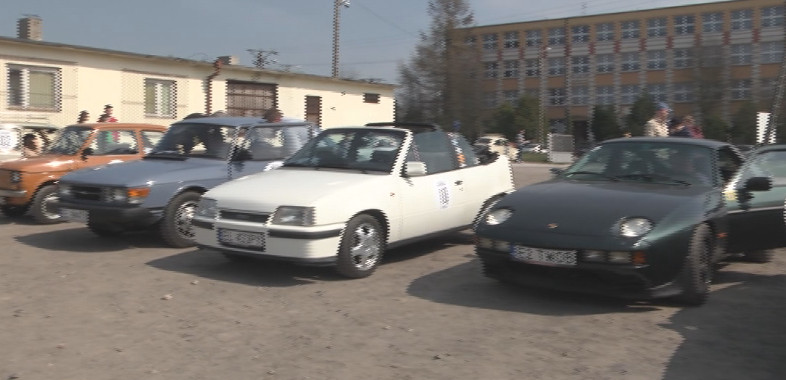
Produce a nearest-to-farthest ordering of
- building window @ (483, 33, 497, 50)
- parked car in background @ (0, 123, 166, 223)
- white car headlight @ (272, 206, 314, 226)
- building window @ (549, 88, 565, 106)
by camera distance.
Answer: white car headlight @ (272, 206, 314, 226) → parked car in background @ (0, 123, 166, 223) → building window @ (549, 88, 565, 106) → building window @ (483, 33, 497, 50)

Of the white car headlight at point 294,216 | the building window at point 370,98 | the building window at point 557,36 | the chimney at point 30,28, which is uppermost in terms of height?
the building window at point 557,36

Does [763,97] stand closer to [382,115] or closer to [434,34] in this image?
[434,34]

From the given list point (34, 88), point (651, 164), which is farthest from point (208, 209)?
point (34, 88)

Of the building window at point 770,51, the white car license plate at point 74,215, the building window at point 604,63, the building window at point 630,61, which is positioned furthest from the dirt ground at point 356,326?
the building window at point 604,63

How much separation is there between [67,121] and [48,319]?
18.0m

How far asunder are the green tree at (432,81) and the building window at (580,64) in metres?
28.8

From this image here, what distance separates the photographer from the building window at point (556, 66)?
8112cm

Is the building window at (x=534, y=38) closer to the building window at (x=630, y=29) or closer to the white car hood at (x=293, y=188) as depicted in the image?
the building window at (x=630, y=29)

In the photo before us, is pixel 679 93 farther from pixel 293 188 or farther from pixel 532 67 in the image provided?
pixel 293 188

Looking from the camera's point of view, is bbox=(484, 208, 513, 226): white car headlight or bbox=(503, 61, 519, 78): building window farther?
bbox=(503, 61, 519, 78): building window

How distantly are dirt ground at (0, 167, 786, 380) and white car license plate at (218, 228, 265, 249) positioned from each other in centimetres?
39

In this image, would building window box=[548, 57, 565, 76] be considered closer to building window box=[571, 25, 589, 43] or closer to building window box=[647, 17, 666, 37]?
building window box=[571, 25, 589, 43]

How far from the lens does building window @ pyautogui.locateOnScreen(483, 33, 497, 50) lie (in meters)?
86.0

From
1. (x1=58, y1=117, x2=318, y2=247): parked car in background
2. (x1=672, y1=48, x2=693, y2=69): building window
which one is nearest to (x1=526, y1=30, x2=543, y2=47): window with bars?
(x1=672, y1=48, x2=693, y2=69): building window
